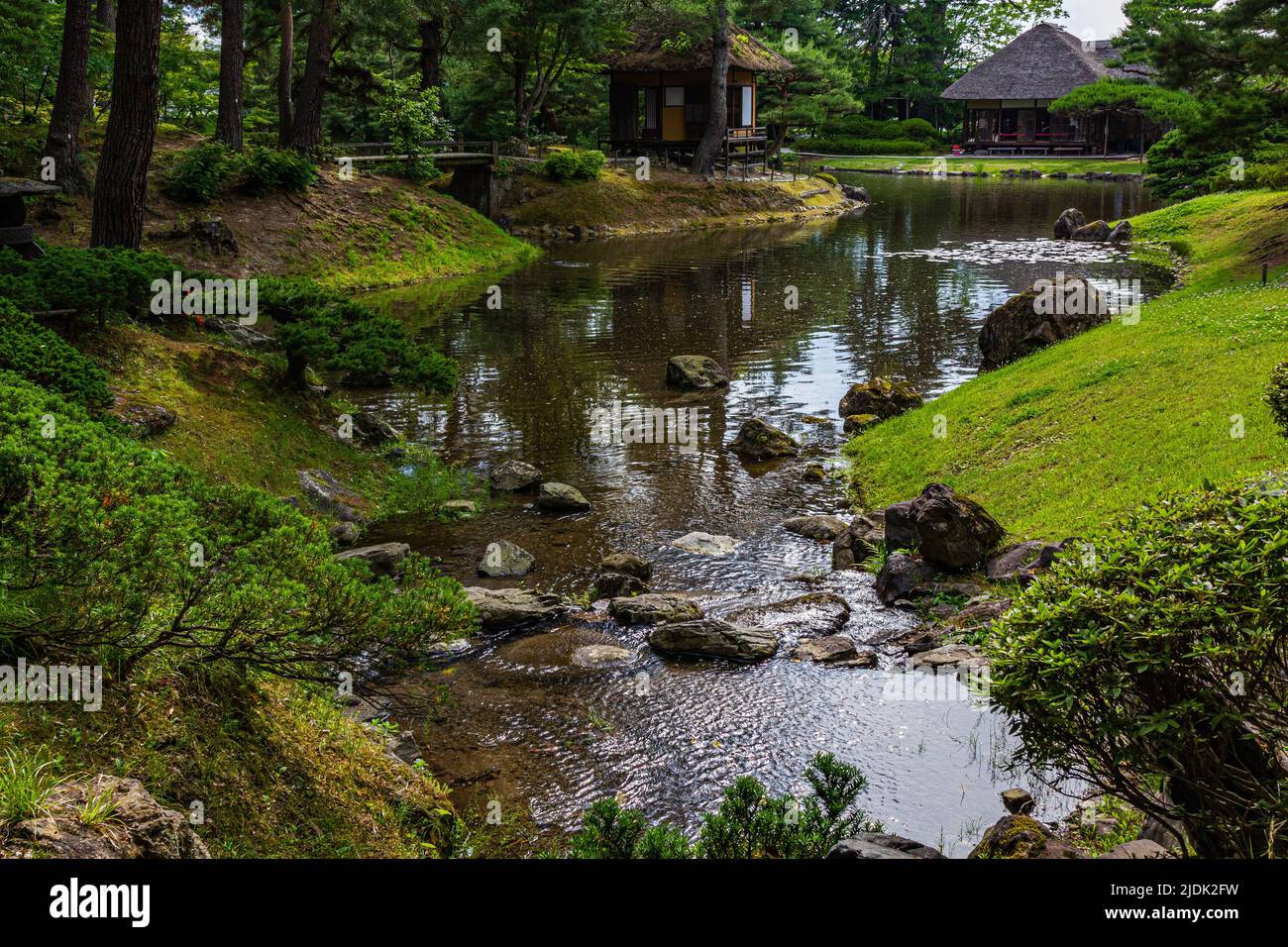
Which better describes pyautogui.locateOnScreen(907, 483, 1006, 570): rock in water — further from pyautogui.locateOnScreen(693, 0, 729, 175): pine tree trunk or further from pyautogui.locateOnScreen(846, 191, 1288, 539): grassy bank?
pyautogui.locateOnScreen(693, 0, 729, 175): pine tree trunk

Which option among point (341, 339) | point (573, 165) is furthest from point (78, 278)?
point (573, 165)

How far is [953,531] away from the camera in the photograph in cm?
1325

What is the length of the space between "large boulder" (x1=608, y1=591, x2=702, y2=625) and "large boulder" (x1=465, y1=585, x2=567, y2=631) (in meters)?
0.66

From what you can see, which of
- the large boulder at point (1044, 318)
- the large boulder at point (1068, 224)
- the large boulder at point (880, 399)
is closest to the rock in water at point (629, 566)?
the large boulder at point (880, 399)

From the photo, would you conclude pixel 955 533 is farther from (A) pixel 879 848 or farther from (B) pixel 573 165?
(B) pixel 573 165

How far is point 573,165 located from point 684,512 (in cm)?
3596

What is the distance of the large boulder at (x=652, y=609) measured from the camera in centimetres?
1247

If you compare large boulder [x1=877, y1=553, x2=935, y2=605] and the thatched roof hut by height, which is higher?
the thatched roof hut

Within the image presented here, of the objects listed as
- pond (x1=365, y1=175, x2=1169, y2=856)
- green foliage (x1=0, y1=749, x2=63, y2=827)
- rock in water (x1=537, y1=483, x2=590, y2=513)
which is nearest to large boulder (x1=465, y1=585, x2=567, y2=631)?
pond (x1=365, y1=175, x2=1169, y2=856)

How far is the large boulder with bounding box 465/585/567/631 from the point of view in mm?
12320

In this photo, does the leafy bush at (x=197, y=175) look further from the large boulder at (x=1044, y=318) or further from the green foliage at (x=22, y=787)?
the green foliage at (x=22, y=787)

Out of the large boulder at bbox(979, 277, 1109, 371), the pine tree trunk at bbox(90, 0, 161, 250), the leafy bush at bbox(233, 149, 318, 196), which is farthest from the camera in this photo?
the leafy bush at bbox(233, 149, 318, 196)

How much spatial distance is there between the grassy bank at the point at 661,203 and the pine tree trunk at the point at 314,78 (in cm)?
Answer: 1090

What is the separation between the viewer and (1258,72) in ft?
88.3
